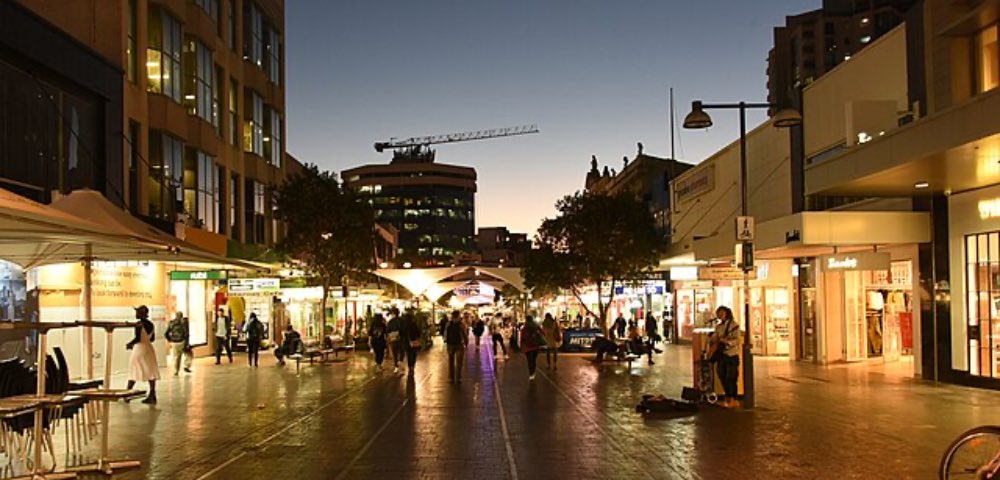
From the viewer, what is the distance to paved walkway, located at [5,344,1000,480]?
40.1 ft

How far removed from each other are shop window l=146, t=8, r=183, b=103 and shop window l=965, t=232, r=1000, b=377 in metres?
23.3

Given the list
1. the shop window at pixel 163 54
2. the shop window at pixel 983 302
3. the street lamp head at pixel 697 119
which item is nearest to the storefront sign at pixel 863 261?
the shop window at pixel 983 302

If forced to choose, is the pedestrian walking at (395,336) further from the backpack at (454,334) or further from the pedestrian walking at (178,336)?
the pedestrian walking at (178,336)

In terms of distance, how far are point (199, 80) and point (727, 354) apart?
947 inches

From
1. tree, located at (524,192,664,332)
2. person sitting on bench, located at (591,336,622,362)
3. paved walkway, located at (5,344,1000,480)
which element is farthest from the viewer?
tree, located at (524,192,664,332)

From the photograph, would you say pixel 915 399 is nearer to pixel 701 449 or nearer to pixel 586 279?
pixel 701 449

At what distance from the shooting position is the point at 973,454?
920cm

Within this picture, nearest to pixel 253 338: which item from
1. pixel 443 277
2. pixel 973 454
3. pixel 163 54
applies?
pixel 163 54

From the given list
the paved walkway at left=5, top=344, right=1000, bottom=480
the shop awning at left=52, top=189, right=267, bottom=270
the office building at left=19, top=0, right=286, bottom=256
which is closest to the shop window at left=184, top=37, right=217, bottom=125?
the office building at left=19, top=0, right=286, bottom=256

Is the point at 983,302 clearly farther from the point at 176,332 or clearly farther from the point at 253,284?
the point at 253,284

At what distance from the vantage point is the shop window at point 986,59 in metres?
21.6

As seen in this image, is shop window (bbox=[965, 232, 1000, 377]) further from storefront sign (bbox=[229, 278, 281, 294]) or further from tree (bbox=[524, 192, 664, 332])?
storefront sign (bbox=[229, 278, 281, 294])

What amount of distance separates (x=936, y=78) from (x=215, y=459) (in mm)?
17950

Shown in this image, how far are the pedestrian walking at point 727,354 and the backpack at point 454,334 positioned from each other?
864 cm
